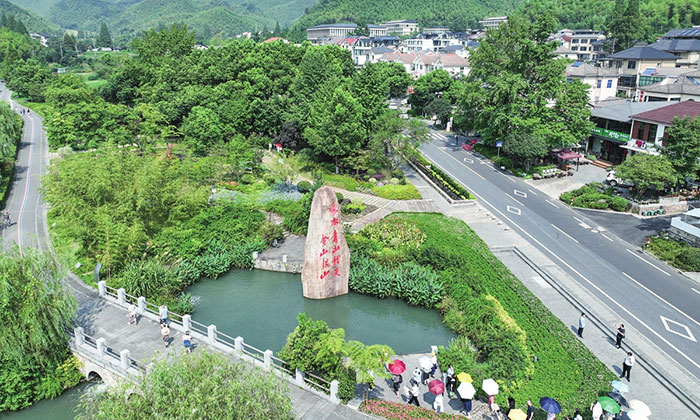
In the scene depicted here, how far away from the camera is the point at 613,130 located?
51719mm

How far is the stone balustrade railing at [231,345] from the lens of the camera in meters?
20.4

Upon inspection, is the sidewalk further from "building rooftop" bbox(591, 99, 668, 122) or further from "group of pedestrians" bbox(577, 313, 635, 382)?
"building rooftop" bbox(591, 99, 668, 122)

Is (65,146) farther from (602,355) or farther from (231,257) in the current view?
(602,355)

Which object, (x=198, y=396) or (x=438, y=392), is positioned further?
(x=438, y=392)

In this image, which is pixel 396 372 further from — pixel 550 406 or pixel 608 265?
pixel 608 265

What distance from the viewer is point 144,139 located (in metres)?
51.8

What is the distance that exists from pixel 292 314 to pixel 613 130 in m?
40.5

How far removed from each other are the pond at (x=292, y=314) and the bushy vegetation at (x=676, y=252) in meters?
16.2

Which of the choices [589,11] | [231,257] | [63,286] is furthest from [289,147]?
[589,11]

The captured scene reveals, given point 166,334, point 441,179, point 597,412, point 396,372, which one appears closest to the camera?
point 597,412

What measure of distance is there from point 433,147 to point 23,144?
49023 mm

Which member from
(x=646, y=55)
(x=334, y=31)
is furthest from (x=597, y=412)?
(x=334, y=31)

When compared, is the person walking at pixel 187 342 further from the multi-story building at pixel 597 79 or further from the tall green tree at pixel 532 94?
the multi-story building at pixel 597 79

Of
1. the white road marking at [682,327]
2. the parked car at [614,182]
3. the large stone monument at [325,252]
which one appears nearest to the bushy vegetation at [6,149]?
the large stone monument at [325,252]
